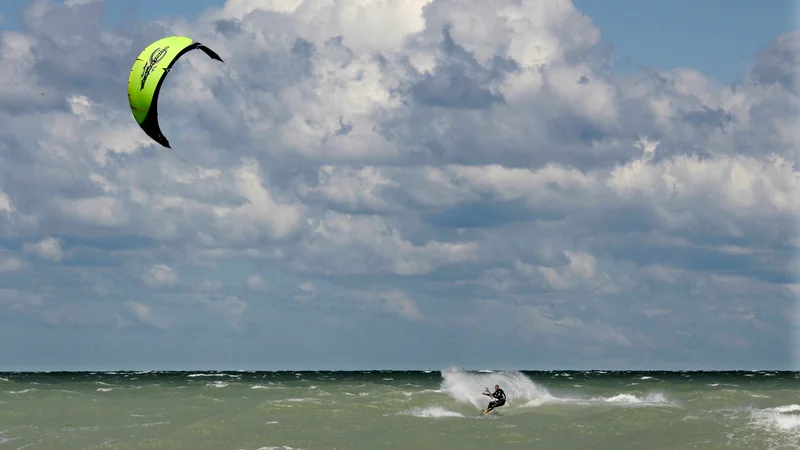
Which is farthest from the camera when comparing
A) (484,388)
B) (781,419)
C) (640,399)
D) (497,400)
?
(484,388)

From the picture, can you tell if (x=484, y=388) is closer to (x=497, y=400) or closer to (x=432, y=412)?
(x=497, y=400)

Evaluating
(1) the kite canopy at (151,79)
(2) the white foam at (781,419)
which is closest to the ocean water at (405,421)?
(2) the white foam at (781,419)

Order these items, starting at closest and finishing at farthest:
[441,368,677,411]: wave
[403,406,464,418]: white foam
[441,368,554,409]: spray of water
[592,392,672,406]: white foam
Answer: [403,406,464,418]: white foam
[592,392,672,406]: white foam
[441,368,677,411]: wave
[441,368,554,409]: spray of water

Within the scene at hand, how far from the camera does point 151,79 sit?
28.8 m

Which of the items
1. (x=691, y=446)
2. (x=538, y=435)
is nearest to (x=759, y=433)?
(x=691, y=446)

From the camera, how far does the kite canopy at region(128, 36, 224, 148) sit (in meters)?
28.6

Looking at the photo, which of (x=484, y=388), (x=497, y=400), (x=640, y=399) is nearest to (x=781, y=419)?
(x=497, y=400)

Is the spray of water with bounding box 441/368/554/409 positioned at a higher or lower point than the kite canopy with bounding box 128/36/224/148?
lower

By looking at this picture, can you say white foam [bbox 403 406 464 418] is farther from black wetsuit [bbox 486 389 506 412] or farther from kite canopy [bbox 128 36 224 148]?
kite canopy [bbox 128 36 224 148]

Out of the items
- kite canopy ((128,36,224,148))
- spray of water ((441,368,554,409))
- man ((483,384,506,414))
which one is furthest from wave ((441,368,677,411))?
kite canopy ((128,36,224,148))

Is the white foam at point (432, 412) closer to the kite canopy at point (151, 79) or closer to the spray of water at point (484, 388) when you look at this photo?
the spray of water at point (484, 388)

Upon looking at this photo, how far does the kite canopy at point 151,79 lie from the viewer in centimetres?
2864

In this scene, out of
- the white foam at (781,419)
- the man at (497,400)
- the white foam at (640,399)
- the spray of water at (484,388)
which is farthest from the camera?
the spray of water at (484,388)

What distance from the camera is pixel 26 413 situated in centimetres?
4172
